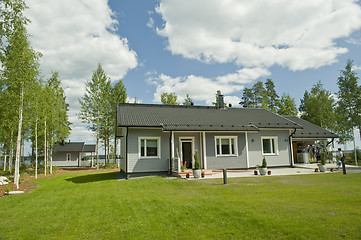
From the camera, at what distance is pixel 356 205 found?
257 inches

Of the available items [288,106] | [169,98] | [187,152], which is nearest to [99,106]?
[169,98]

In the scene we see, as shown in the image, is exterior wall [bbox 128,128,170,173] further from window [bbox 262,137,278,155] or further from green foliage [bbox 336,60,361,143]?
green foliage [bbox 336,60,361,143]

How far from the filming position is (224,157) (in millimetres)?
17125

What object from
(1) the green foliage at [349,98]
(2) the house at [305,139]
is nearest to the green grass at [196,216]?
(2) the house at [305,139]

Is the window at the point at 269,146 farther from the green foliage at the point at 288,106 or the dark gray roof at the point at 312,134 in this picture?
the green foliage at the point at 288,106

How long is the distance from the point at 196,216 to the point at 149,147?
976cm

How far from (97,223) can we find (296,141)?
21.2 metres

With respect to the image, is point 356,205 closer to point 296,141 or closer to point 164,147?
point 164,147

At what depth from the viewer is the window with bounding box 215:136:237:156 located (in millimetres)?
17234

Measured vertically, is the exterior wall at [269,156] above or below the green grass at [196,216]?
above

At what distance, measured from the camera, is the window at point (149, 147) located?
15500 mm

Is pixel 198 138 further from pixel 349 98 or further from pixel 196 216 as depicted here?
pixel 349 98

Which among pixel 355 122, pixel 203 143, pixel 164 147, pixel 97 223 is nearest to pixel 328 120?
pixel 355 122

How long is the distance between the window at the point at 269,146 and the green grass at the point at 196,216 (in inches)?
386
